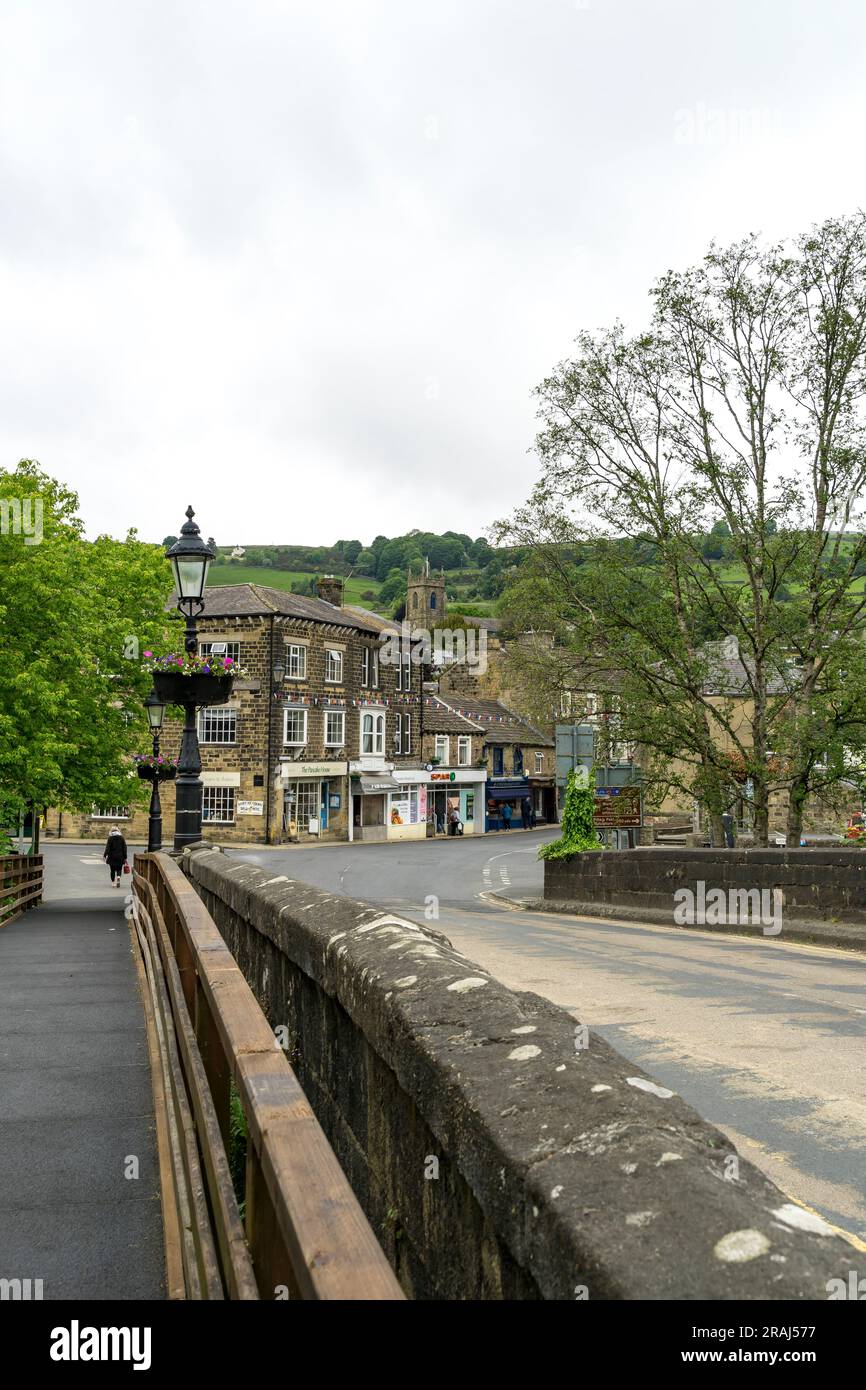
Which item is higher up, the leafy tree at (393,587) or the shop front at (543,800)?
the leafy tree at (393,587)

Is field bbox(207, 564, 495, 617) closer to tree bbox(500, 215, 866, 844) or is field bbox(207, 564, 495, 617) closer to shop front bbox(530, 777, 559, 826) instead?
shop front bbox(530, 777, 559, 826)

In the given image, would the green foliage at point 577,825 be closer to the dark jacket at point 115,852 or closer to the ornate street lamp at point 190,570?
the ornate street lamp at point 190,570

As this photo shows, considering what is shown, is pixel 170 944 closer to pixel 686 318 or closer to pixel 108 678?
pixel 686 318

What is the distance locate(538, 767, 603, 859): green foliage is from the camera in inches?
947

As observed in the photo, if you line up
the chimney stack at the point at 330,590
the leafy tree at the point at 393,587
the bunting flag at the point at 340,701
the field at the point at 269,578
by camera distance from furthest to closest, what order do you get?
the leafy tree at the point at 393,587
the field at the point at 269,578
the chimney stack at the point at 330,590
the bunting flag at the point at 340,701

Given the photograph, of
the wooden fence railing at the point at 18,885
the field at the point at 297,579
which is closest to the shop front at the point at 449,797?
the wooden fence railing at the point at 18,885

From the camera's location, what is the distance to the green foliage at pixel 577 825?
78.9 ft

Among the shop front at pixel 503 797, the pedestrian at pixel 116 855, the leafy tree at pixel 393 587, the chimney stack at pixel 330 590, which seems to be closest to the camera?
the pedestrian at pixel 116 855

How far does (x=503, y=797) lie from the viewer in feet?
220

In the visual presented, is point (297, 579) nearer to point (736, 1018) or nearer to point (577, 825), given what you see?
point (577, 825)

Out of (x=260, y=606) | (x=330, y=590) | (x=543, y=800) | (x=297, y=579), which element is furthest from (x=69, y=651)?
(x=297, y=579)

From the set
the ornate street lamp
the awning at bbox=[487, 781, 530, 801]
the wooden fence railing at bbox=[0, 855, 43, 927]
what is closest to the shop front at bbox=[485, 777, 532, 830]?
the awning at bbox=[487, 781, 530, 801]

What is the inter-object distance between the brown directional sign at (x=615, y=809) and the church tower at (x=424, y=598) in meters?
93.4

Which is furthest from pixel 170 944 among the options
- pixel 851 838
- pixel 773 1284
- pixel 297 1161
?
pixel 851 838
